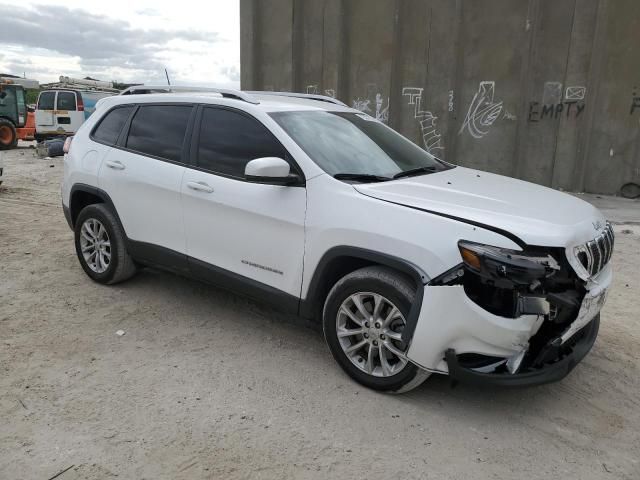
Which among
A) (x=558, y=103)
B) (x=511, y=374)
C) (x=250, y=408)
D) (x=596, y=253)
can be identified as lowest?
(x=250, y=408)

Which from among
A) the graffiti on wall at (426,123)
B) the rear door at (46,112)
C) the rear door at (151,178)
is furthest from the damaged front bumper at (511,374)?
the rear door at (46,112)

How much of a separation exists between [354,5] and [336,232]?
10138 millimetres

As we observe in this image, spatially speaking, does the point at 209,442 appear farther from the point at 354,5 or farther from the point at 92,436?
the point at 354,5

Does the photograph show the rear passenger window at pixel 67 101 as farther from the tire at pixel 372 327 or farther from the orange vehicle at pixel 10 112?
the tire at pixel 372 327

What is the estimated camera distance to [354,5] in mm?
11922

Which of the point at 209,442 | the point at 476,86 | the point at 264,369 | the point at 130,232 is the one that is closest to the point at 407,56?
the point at 476,86

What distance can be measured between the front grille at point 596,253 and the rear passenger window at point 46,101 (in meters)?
19.3

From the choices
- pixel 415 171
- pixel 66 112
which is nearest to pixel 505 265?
pixel 415 171

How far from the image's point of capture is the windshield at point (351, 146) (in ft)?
11.8

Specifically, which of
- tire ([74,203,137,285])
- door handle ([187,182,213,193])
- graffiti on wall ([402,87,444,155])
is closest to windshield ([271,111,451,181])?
door handle ([187,182,213,193])

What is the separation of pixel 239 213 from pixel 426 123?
8643mm

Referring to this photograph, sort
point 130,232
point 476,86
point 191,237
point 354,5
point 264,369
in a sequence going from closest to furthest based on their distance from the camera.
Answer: point 264,369 < point 191,237 < point 130,232 < point 476,86 < point 354,5

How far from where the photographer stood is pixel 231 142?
3.91m

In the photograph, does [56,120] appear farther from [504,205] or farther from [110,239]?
[504,205]
